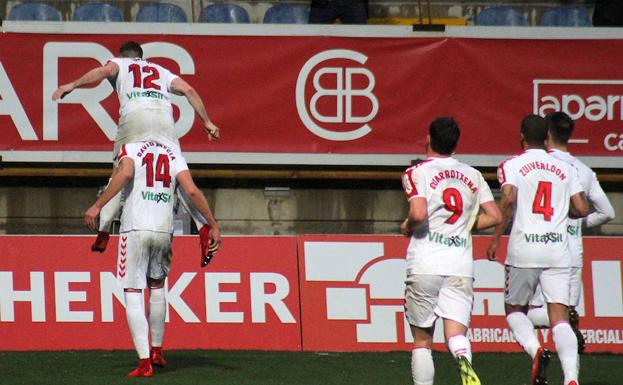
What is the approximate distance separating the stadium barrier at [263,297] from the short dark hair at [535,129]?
12.8 feet

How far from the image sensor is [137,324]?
916cm

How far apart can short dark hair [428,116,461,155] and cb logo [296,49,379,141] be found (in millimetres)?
7376

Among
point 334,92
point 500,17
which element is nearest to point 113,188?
point 334,92

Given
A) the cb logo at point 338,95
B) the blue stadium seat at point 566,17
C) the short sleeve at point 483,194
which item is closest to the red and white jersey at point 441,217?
the short sleeve at point 483,194

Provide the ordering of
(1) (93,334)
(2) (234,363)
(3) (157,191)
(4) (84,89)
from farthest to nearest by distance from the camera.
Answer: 1. (4) (84,89)
2. (1) (93,334)
3. (2) (234,363)
4. (3) (157,191)

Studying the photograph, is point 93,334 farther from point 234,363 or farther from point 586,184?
point 586,184

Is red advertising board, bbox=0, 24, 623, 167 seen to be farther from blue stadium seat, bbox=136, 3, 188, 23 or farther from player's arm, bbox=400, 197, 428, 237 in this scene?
player's arm, bbox=400, 197, 428, 237

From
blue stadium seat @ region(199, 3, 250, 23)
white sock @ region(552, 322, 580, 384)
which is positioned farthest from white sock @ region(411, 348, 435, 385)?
blue stadium seat @ region(199, 3, 250, 23)

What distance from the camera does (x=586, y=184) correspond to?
9.44m

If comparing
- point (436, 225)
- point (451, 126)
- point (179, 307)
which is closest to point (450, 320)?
point (436, 225)

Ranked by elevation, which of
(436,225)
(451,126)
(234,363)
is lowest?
(234,363)

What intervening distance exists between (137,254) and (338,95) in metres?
5.99

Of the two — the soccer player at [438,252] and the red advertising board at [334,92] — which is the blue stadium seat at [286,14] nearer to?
the red advertising board at [334,92]

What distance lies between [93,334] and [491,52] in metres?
5.95
